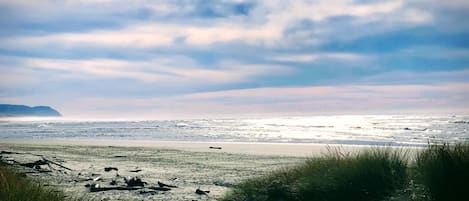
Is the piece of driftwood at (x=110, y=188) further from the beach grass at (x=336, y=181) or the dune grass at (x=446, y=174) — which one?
the dune grass at (x=446, y=174)

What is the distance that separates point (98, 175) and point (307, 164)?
742cm

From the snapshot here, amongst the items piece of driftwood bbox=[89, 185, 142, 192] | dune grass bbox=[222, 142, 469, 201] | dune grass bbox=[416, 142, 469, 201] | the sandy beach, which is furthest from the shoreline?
dune grass bbox=[416, 142, 469, 201]

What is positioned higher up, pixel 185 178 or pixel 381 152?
pixel 381 152

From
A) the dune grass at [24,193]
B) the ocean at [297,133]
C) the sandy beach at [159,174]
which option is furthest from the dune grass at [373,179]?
the ocean at [297,133]

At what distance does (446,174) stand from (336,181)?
1983 mm

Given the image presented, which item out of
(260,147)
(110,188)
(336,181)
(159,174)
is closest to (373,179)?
(336,181)

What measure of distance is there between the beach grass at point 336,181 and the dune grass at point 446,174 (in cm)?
80

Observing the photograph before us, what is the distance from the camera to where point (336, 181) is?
31.6 feet

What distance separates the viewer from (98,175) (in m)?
15.7

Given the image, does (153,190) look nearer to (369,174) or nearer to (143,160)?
(369,174)

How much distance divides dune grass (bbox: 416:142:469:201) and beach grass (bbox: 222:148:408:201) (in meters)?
0.80

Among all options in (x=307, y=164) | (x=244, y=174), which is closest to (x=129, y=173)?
(x=244, y=174)

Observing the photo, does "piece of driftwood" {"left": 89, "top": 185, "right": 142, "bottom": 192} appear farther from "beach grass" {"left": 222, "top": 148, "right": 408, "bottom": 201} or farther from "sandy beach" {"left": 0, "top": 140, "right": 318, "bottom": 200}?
"beach grass" {"left": 222, "top": 148, "right": 408, "bottom": 201}

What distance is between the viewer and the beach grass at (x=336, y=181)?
31.2 ft
